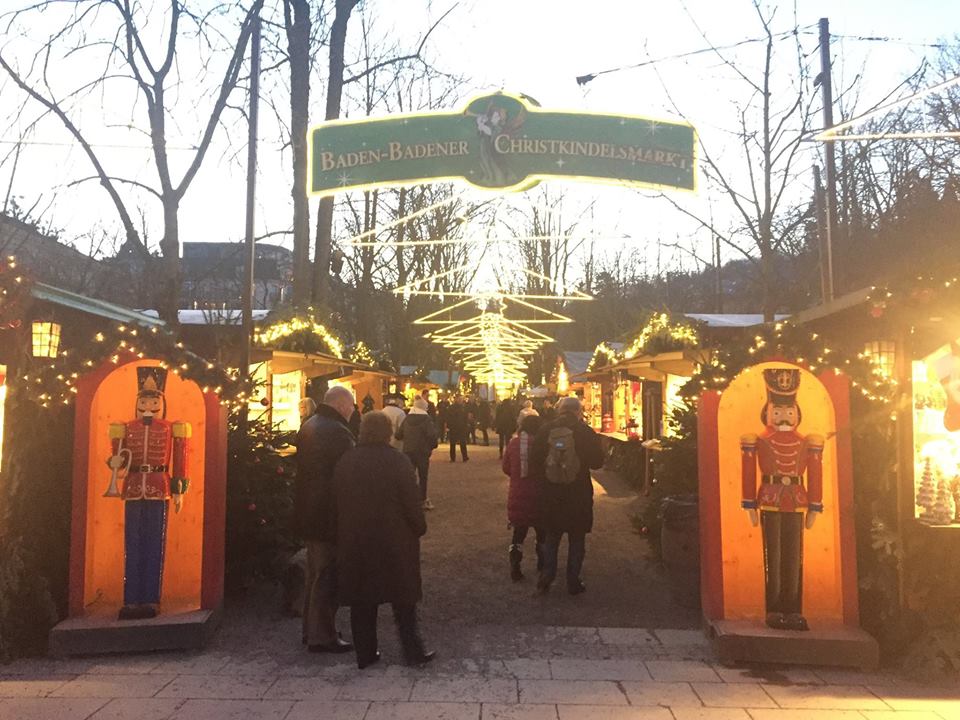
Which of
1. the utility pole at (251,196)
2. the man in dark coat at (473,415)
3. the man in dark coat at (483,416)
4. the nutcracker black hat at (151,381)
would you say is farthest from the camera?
the man in dark coat at (483,416)

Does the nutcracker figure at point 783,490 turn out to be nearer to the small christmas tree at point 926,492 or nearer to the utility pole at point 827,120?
the small christmas tree at point 926,492

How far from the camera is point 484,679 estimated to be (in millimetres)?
4578

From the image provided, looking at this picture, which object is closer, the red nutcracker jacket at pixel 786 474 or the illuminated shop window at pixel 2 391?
the illuminated shop window at pixel 2 391

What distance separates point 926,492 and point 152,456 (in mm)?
5203

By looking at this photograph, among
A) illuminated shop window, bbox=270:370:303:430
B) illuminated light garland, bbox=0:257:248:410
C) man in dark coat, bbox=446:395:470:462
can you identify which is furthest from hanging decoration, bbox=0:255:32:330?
man in dark coat, bbox=446:395:470:462

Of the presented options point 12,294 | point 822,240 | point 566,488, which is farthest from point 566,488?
point 822,240

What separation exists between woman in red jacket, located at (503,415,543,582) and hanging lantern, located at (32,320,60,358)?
4.18 m

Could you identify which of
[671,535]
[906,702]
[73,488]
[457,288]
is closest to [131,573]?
[73,488]

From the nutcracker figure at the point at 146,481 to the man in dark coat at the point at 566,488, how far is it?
9.66 feet

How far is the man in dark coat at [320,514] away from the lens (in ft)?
15.9

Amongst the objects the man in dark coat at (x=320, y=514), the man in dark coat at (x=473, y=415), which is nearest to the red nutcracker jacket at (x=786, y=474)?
the man in dark coat at (x=320, y=514)

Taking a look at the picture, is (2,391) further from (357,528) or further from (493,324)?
(493,324)

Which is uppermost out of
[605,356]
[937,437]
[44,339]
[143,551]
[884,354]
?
[605,356]

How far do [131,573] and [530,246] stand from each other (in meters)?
32.4
